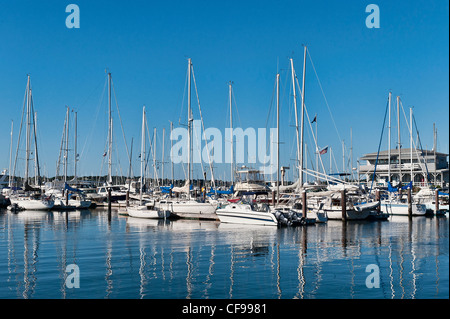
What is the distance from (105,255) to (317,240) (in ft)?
45.0

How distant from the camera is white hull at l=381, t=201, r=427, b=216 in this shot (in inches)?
2053

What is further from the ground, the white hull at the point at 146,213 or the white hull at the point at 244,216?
the white hull at the point at 244,216

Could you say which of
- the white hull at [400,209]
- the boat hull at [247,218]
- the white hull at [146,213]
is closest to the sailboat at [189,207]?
the white hull at [146,213]

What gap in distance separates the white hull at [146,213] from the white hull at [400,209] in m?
24.5

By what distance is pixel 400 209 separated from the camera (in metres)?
52.8

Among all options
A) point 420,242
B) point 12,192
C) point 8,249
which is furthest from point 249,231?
point 12,192

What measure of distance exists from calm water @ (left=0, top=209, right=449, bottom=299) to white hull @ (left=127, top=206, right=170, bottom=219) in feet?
42.5

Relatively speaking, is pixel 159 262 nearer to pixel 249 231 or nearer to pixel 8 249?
pixel 8 249

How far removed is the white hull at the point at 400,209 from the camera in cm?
5216

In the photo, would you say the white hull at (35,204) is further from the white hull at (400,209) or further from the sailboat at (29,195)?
the white hull at (400,209)

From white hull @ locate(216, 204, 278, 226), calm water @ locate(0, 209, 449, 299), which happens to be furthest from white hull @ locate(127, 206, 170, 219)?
calm water @ locate(0, 209, 449, 299)

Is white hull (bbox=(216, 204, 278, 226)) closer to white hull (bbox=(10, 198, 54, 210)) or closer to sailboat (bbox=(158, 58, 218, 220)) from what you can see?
sailboat (bbox=(158, 58, 218, 220))
